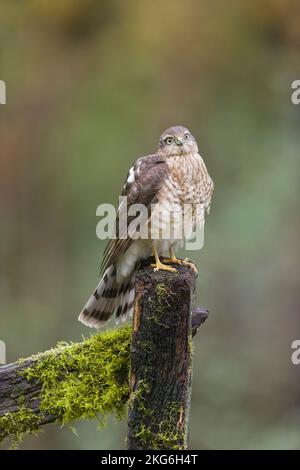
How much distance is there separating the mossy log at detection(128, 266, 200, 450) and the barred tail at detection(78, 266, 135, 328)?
941 mm

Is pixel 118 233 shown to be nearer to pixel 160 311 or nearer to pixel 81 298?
pixel 160 311

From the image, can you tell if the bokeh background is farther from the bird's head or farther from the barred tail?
the bird's head

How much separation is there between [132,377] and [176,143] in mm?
1547

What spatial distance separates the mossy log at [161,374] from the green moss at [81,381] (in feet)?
0.71

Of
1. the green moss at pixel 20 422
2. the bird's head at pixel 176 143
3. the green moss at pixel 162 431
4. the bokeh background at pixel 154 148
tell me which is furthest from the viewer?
the bokeh background at pixel 154 148

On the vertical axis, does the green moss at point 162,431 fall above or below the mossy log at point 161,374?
below

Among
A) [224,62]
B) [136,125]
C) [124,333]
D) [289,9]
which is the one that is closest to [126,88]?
[136,125]

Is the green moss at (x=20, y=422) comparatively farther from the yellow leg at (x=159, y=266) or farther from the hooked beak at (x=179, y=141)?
the hooked beak at (x=179, y=141)

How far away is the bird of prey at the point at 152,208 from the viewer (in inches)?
177

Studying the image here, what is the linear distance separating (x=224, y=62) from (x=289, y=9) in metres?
0.86

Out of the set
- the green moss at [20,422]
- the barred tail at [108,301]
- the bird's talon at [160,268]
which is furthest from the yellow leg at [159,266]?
the green moss at [20,422]

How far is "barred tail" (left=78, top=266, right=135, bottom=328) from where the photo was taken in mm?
4551

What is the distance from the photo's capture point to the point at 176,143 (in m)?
4.71

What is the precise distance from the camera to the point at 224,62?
9133 millimetres
